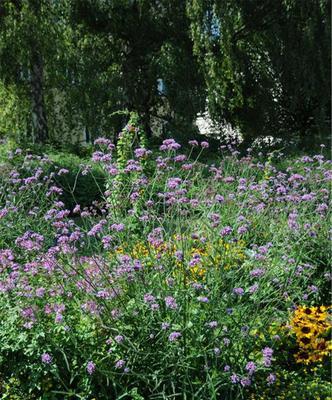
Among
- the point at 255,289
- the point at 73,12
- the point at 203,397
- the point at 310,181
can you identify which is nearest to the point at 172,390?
the point at 203,397

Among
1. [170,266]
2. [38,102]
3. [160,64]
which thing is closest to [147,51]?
[160,64]

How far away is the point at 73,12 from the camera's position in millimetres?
12680

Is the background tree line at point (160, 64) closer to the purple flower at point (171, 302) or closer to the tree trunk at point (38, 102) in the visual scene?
the tree trunk at point (38, 102)

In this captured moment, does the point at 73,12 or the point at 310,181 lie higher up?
the point at 73,12

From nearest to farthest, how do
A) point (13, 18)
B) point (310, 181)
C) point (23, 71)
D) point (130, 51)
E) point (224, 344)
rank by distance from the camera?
point (224, 344), point (310, 181), point (13, 18), point (23, 71), point (130, 51)

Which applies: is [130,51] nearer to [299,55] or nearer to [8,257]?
[299,55]

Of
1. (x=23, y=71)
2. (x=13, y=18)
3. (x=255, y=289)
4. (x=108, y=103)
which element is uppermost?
(x=13, y=18)

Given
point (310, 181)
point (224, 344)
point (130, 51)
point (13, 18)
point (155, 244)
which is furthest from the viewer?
point (130, 51)

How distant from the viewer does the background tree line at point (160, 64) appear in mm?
11398

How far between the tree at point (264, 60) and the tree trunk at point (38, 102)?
11.5ft

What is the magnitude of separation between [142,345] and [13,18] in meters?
10.5

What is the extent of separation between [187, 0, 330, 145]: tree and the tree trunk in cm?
351

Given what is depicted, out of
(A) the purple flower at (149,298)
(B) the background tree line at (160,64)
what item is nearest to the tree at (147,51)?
(B) the background tree line at (160,64)

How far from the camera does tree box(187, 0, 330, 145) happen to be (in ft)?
36.8
